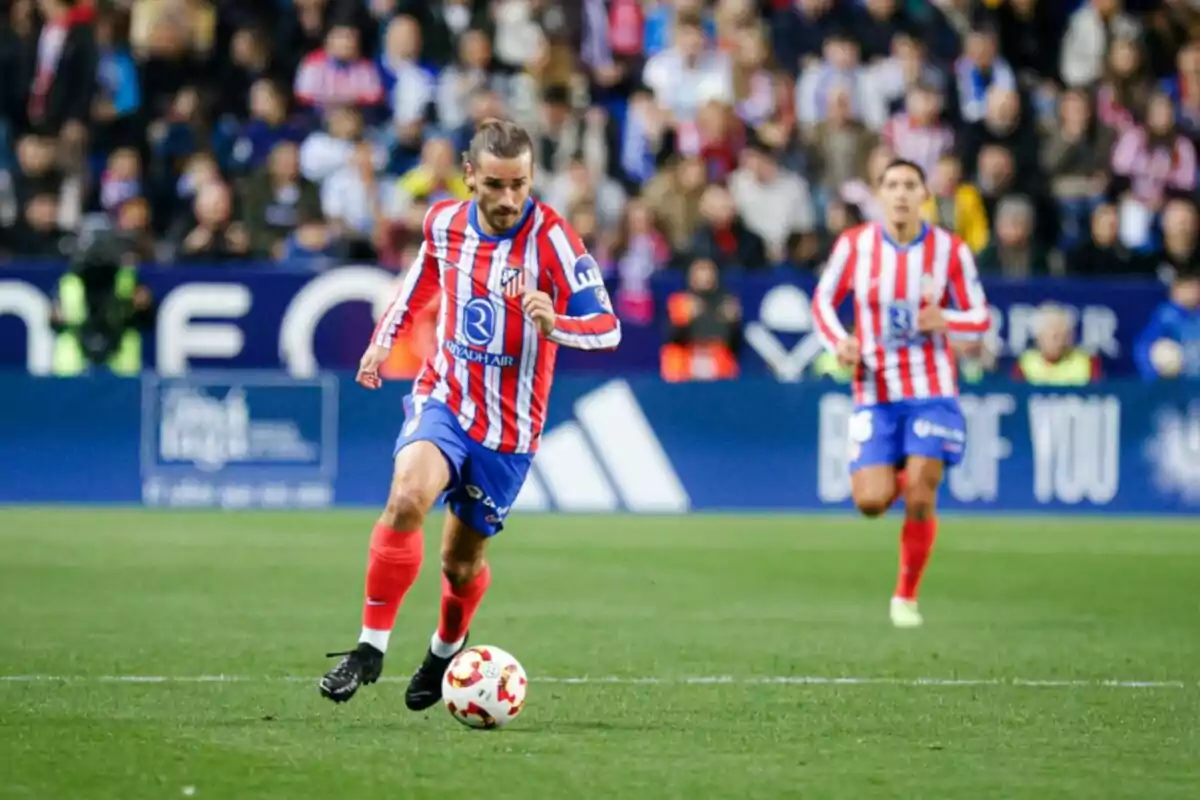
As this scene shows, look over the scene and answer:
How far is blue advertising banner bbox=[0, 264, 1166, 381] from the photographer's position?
16.8 meters

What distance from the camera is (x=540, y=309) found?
6.94m

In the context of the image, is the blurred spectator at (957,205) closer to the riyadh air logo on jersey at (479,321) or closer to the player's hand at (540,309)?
the riyadh air logo on jersey at (479,321)

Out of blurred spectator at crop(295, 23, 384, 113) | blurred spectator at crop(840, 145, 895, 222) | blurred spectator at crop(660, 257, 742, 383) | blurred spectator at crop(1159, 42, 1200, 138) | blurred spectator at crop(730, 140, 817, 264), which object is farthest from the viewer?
blurred spectator at crop(1159, 42, 1200, 138)

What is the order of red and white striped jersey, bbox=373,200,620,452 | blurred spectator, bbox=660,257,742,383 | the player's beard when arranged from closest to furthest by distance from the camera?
the player's beard → red and white striped jersey, bbox=373,200,620,452 → blurred spectator, bbox=660,257,742,383

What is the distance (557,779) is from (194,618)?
464 centimetres

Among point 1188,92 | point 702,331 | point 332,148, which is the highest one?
point 1188,92

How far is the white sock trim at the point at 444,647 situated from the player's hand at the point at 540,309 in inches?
48.5

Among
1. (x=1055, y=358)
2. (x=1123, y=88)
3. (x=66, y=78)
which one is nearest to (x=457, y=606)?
(x=1055, y=358)

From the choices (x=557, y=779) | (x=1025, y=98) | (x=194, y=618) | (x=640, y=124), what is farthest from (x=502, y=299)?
(x=1025, y=98)

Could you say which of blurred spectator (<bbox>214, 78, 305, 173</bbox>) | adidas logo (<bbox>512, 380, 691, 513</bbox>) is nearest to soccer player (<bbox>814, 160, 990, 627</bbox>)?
adidas logo (<bbox>512, 380, 691, 513</bbox>)

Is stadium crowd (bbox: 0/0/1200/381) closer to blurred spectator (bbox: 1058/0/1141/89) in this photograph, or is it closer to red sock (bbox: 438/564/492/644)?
blurred spectator (bbox: 1058/0/1141/89)

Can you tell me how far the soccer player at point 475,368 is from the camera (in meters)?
7.23

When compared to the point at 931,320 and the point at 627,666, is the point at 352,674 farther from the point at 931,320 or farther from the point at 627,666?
the point at 931,320

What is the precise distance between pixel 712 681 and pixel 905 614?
2604 mm
